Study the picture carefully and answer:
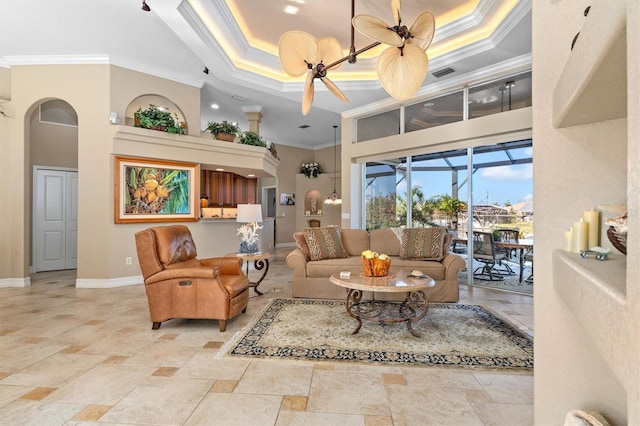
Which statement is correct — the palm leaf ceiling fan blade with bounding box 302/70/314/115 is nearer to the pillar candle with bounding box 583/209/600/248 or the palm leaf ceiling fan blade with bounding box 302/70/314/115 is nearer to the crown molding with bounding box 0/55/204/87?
the pillar candle with bounding box 583/209/600/248

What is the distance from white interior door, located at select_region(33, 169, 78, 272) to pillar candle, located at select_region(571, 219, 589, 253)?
8.38 m

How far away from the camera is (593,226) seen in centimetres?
108

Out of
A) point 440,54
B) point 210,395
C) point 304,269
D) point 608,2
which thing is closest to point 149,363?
point 210,395

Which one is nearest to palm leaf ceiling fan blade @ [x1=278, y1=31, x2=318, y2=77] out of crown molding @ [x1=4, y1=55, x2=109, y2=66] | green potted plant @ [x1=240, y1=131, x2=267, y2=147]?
green potted plant @ [x1=240, y1=131, x2=267, y2=147]

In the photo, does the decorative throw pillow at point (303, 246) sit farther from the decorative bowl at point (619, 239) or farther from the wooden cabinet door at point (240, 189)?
the wooden cabinet door at point (240, 189)

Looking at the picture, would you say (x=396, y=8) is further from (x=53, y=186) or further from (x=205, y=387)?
(x=53, y=186)

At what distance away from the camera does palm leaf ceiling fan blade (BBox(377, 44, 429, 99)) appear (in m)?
2.65

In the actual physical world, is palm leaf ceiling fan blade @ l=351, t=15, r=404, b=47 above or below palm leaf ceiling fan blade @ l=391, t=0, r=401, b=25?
below

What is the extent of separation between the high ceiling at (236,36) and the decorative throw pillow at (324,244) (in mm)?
2613

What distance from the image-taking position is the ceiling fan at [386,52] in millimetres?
2484

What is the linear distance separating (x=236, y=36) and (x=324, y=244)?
10.7 ft

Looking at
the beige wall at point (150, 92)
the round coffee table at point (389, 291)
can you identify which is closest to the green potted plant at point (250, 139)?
the beige wall at point (150, 92)

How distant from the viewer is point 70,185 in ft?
21.7

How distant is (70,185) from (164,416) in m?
6.83
